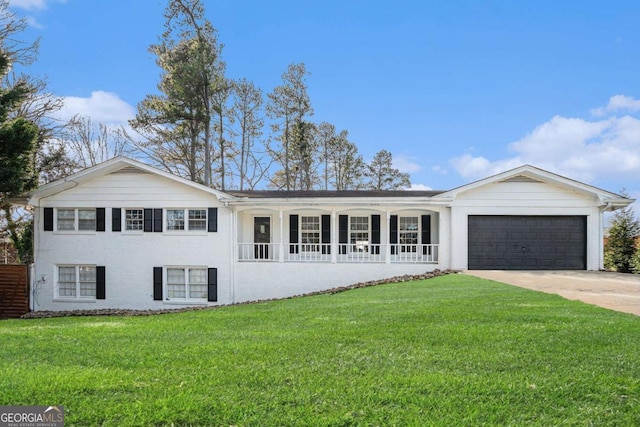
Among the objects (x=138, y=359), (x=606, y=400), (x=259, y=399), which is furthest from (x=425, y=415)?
(x=138, y=359)

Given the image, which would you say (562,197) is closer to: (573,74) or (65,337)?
(573,74)

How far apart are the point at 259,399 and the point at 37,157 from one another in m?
24.0

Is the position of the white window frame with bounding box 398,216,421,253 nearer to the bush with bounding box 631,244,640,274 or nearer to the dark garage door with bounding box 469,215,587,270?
the dark garage door with bounding box 469,215,587,270

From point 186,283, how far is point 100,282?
11.5 feet

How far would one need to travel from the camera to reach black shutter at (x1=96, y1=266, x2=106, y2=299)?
56.4 ft

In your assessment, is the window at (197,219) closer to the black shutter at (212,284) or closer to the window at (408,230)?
the black shutter at (212,284)

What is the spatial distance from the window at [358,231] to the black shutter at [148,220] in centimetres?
819

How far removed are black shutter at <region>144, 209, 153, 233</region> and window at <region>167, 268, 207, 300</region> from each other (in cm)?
181

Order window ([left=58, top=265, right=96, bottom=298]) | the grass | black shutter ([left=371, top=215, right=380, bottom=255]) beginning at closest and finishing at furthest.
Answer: the grass → window ([left=58, top=265, right=96, bottom=298]) → black shutter ([left=371, top=215, right=380, bottom=255])

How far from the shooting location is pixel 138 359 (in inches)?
206

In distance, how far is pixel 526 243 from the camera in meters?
16.7

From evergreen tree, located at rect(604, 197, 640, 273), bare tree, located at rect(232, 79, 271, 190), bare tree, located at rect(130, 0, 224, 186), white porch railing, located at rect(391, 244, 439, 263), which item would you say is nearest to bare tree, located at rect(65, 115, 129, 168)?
bare tree, located at rect(130, 0, 224, 186)

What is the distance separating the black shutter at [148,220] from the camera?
672 inches

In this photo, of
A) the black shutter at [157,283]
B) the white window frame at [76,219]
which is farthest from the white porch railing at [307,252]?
the white window frame at [76,219]
